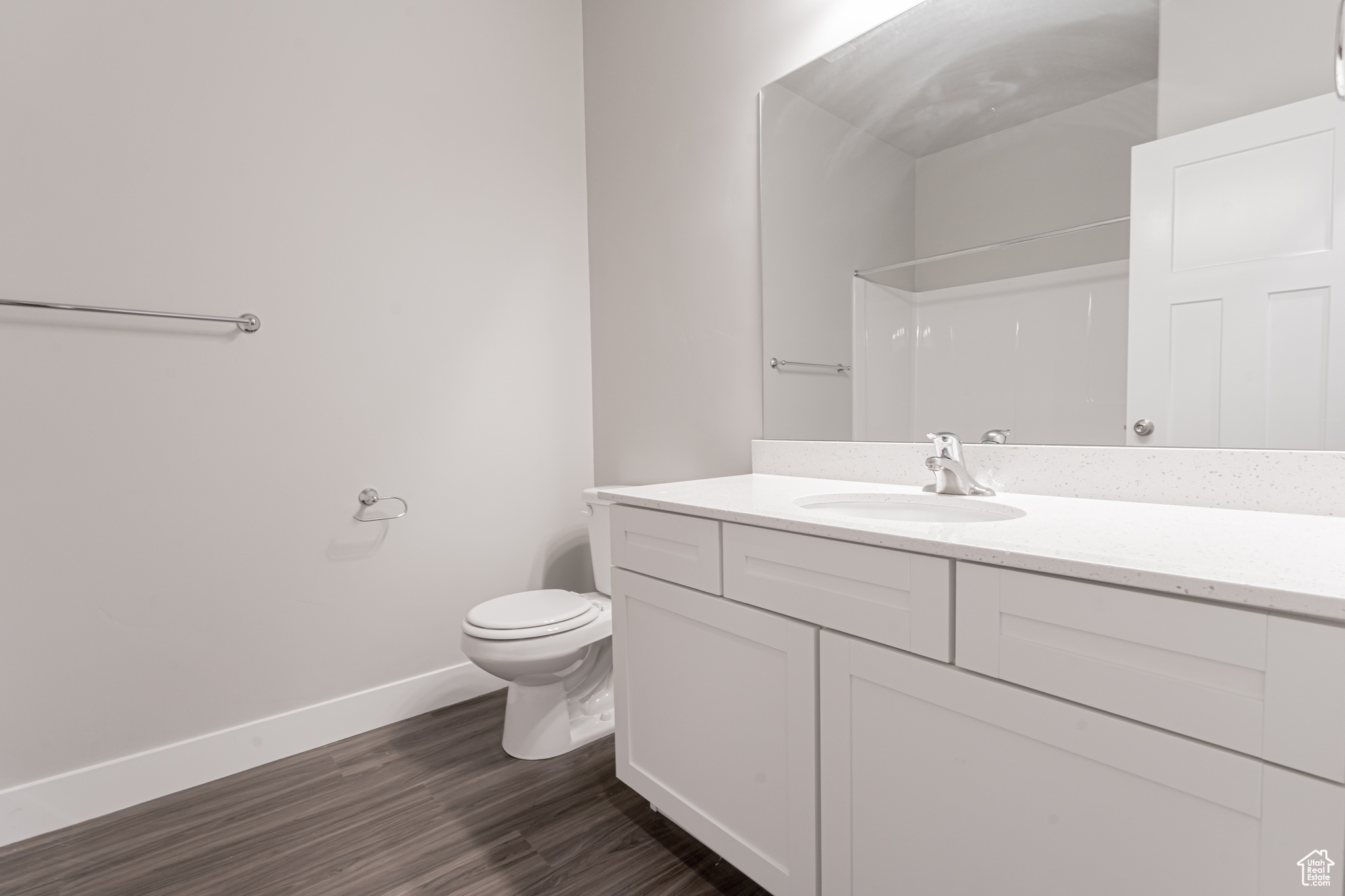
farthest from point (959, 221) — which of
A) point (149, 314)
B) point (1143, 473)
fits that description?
point (149, 314)

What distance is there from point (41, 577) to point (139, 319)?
0.67m

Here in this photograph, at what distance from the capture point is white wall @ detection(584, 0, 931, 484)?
188 cm

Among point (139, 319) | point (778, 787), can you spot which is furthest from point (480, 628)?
point (139, 319)

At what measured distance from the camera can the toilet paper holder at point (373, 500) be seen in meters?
2.00

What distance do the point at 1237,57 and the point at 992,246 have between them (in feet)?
1.48

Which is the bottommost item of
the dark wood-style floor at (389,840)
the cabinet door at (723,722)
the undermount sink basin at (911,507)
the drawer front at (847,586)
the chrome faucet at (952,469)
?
the dark wood-style floor at (389,840)

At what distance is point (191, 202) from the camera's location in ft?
5.56

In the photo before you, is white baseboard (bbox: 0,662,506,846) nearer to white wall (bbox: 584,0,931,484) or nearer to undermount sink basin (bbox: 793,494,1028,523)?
white wall (bbox: 584,0,931,484)

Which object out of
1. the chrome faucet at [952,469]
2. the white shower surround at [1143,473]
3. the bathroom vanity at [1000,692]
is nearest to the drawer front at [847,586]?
the bathroom vanity at [1000,692]

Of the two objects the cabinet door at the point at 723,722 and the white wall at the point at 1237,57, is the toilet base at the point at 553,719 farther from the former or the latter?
the white wall at the point at 1237,57

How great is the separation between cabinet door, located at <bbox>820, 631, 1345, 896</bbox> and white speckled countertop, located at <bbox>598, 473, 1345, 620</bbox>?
17 cm

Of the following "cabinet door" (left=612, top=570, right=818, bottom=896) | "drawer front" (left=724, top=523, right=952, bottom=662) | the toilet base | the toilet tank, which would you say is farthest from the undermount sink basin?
the toilet base

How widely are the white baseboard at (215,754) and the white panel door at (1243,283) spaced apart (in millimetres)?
2110

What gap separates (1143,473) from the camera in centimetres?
117
